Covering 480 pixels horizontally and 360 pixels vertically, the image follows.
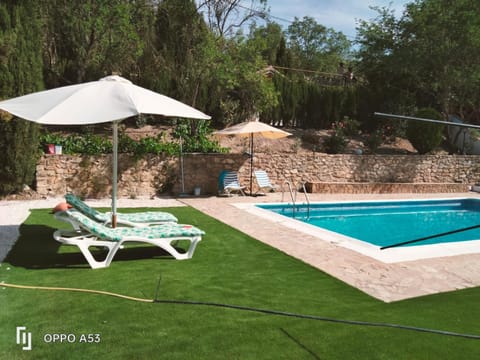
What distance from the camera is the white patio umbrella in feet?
17.3

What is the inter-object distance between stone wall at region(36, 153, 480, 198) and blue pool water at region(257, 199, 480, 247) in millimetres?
2861

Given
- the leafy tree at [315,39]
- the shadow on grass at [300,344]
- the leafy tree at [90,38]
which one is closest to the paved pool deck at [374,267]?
the shadow on grass at [300,344]

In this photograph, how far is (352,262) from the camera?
6.50 m

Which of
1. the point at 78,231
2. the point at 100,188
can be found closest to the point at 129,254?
the point at 78,231

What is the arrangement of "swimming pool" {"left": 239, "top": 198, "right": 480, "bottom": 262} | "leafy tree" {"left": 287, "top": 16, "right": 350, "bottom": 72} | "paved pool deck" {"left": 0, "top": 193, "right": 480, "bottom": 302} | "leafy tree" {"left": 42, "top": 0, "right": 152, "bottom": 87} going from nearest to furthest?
"paved pool deck" {"left": 0, "top": 193, "right": 480, "bottom": 302}
"swimming pool" {"left": 239, "top": 198, "right": 480, "bottom": 262}
"leafy tree" {"left": 42, "top": 0, "right": 152, "bottom": 87}
"leafy tree" {"left": 287, "top": 16, "right": 350, "bottom": 72}

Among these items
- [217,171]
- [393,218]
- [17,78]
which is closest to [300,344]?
[393,218]

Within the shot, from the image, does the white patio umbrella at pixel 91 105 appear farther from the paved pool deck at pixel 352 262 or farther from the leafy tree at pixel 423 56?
the leafy tree at pixel 423 56

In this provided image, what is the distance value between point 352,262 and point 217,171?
28.3 feet

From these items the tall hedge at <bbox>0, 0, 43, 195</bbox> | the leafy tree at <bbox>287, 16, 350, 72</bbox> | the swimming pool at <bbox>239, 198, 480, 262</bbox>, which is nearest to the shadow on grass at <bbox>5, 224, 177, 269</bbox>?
the swimming pool at <bbox>239, 198, 480, 262</bbox>

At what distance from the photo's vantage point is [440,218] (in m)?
13.5

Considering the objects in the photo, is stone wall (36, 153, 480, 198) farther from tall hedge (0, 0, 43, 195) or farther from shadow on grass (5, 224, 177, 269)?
shadow on grass (5, 224, 177, 269)

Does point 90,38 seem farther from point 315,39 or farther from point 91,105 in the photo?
point 315,39

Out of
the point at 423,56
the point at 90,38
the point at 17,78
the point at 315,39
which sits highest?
the point at 315,39

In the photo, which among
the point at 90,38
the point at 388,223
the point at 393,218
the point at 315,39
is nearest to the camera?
the point at 388,223
